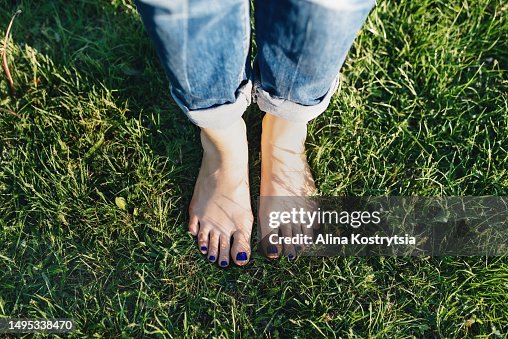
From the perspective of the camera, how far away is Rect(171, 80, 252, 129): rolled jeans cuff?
1229 mm

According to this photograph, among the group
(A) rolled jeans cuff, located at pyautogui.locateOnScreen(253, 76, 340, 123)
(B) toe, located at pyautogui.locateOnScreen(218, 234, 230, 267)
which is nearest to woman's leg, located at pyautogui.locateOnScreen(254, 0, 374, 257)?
(A) rolled jeans cuff, located at pyautogui.locateOnScreen(253, 76, 340, 123)

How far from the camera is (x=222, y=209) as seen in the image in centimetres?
161

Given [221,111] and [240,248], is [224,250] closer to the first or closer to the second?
[240,248]

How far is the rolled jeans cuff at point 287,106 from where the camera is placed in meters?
1.28

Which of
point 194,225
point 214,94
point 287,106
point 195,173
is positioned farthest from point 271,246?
point 214,94

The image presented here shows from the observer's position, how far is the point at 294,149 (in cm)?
160

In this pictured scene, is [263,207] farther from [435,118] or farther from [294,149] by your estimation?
[435,118]

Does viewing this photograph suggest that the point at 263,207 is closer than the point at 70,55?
Yes

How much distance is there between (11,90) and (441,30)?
1572mm

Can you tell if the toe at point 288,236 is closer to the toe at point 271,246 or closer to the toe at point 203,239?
the toe at point 271,246

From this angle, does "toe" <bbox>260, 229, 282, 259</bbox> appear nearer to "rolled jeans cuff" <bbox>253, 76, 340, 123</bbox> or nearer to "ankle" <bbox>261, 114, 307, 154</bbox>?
"ankle" <bbox>261, 114, 307, 154</bbox>

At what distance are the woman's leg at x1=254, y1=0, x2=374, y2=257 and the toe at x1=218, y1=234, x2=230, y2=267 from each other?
0.12m

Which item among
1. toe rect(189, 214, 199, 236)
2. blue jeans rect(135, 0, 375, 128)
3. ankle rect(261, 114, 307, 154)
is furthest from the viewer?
toe rect(189, 214, 199, 236)

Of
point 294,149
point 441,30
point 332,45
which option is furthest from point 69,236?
point 441,30
